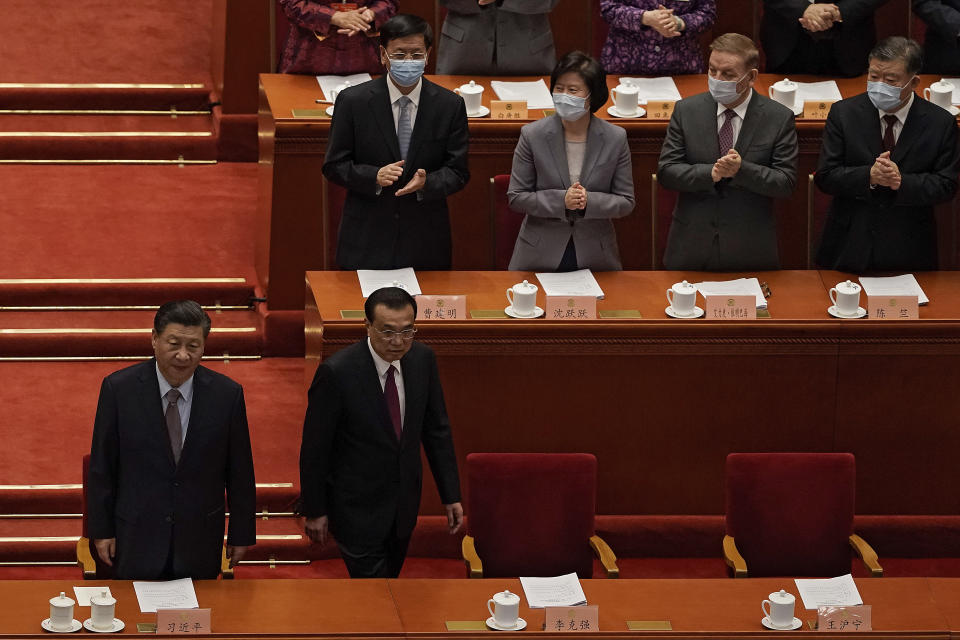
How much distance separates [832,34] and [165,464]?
313 cm

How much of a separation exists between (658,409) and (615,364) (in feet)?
0.62

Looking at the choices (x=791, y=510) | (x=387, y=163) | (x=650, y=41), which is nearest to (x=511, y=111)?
(x=650, y=41)

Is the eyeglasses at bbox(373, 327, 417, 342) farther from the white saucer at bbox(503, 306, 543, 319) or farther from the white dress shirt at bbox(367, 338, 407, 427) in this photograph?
the white saucer at bbox(503, 306, 543, 319)

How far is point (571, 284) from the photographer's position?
5.64 m

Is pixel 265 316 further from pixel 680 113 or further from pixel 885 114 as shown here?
pixel 885 114

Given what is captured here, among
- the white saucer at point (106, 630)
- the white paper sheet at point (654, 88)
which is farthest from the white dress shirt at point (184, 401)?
the white paper sheet at point (654, 88)

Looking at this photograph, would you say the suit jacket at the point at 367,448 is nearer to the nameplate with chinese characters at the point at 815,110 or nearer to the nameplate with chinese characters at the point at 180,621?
the nameplate with chinese characters at the point at 180,621

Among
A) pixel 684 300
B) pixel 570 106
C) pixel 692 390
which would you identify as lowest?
pixel 692 390

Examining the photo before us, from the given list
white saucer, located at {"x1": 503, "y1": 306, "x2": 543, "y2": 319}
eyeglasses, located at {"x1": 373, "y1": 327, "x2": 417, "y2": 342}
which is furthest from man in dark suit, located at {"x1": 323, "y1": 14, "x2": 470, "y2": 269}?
eyeglasses, located at {"x1": 373, "y1": 327, "x2": 417, "y2": 342}

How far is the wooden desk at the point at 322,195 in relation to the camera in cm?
626

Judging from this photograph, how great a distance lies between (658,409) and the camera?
5.53 metres

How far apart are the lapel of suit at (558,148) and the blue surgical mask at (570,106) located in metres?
0.07

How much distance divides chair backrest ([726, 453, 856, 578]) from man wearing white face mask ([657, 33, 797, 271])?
97cm

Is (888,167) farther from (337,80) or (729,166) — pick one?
(337,80)
